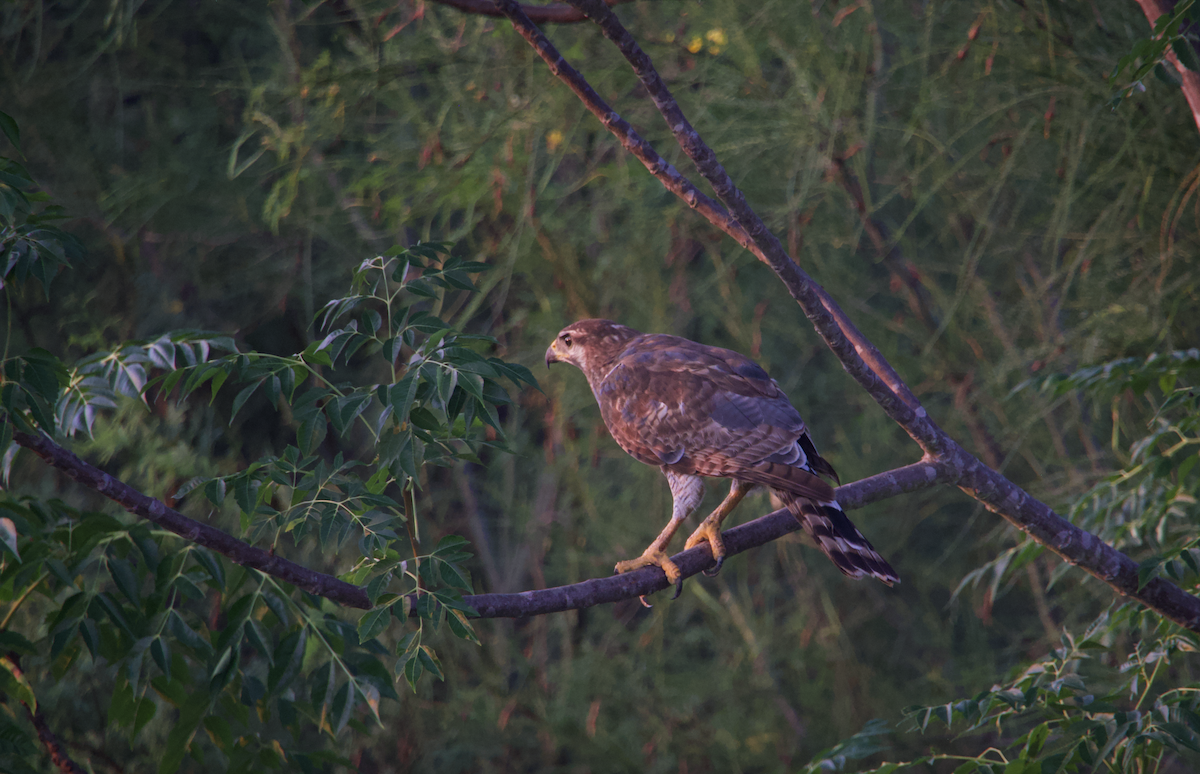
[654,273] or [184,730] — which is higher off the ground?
[654,273]

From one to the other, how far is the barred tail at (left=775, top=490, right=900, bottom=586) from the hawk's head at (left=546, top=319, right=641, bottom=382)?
104 centimetres

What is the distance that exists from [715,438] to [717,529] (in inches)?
10.2

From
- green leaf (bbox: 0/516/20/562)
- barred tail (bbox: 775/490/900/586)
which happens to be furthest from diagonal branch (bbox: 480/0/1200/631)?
green leaf (bbox: 0/516/20/562)

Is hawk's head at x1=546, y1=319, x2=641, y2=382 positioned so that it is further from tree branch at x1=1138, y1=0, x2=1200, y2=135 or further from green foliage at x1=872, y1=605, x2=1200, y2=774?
tree branch at x1=1138, y1=0, x2=1200, y2=135

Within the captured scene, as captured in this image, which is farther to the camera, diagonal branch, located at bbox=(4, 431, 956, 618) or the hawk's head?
the hawk's head

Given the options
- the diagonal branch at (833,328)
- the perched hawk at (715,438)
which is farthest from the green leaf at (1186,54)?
the perched hawk at (715,438)

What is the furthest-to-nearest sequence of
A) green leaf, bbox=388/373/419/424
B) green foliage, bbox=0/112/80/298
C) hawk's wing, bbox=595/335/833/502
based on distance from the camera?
hawk's wing, bbox=595/335/833/502 → green foliage, bbox=0/112/80/298 → green leaf, bbox=388/373/419/424

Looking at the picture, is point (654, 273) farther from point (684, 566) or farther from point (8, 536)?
point (8, 536)

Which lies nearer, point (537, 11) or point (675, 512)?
point (537, 11)

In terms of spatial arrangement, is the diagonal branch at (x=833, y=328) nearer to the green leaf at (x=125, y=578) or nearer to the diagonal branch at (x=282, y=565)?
the diagonal branch at (x=282, y=565)

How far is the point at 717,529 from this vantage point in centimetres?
228

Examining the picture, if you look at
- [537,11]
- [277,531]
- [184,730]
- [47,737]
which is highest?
[537,11]

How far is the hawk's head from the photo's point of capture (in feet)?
9.93

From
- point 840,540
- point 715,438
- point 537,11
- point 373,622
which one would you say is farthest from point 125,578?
point 537,11
